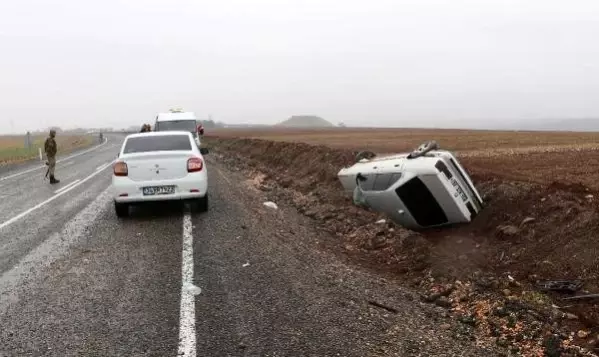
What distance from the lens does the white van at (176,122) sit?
82.6 feet

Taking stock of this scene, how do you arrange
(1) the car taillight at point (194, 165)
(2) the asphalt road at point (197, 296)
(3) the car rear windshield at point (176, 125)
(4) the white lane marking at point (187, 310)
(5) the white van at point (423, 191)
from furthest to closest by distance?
(3) the car rear windshield at point (176, 125)
(1) the car taillight at point (194, 165)
(5) the white van at point (423, 191)
(2) the asphalt road at point (197, 296)
(4) the white lane marking at point (187, 310)

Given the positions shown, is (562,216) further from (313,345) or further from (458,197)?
(313,345)

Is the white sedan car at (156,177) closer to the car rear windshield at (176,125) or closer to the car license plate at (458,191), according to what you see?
the car license plate at (458,191)

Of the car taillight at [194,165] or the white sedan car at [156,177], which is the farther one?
the car taillight at [194,165]

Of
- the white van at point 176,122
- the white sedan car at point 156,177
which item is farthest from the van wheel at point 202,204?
the white van at point 176,122

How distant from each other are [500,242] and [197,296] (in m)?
4.95

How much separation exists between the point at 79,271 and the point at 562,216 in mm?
6744

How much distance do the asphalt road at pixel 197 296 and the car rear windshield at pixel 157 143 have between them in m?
1.61

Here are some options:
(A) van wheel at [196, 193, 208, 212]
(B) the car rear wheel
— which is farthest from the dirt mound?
(B) the car rear wheel

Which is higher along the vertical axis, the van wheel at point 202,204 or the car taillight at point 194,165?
the car taillight at point 194,165

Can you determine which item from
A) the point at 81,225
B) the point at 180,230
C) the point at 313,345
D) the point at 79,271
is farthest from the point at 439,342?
the point at 81,225

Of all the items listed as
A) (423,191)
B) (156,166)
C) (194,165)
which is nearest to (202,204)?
(194,165)

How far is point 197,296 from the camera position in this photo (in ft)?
17.7

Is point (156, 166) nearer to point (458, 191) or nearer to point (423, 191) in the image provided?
point (423, 191)
